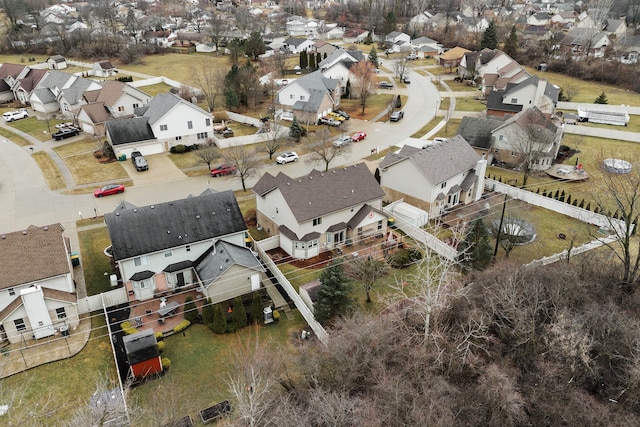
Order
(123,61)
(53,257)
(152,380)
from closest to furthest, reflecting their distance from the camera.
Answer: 1. (152,380)
2. (53,257)
3. (123,61)

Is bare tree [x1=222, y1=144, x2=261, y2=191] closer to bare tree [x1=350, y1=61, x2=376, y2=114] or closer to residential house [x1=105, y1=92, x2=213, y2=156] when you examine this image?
residential house [x1=105, y1=92, x2=213, y2=156]

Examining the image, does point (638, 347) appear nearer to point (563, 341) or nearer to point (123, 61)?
point (563, 341)

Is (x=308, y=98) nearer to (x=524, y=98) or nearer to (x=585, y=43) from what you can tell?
(x=524, y=98)

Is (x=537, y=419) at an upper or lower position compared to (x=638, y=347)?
lower

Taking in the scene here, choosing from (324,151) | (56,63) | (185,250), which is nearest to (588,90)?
(324,151)

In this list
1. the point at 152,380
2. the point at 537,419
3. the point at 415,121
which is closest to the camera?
the point at 537,419

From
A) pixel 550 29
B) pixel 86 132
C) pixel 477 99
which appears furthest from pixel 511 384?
pixel 550 29

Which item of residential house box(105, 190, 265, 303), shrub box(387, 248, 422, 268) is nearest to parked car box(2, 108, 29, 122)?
residential house box(105, 190, 265, 303)

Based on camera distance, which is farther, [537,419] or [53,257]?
[53,257]

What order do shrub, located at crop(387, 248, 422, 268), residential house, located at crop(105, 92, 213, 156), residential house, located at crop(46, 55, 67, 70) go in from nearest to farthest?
shrub, located at crop(387, 248, 422, 268) < residential house, located at crop(105, 92, 213, 156) < residential house, located at crop(46, 55, 67, 70)
